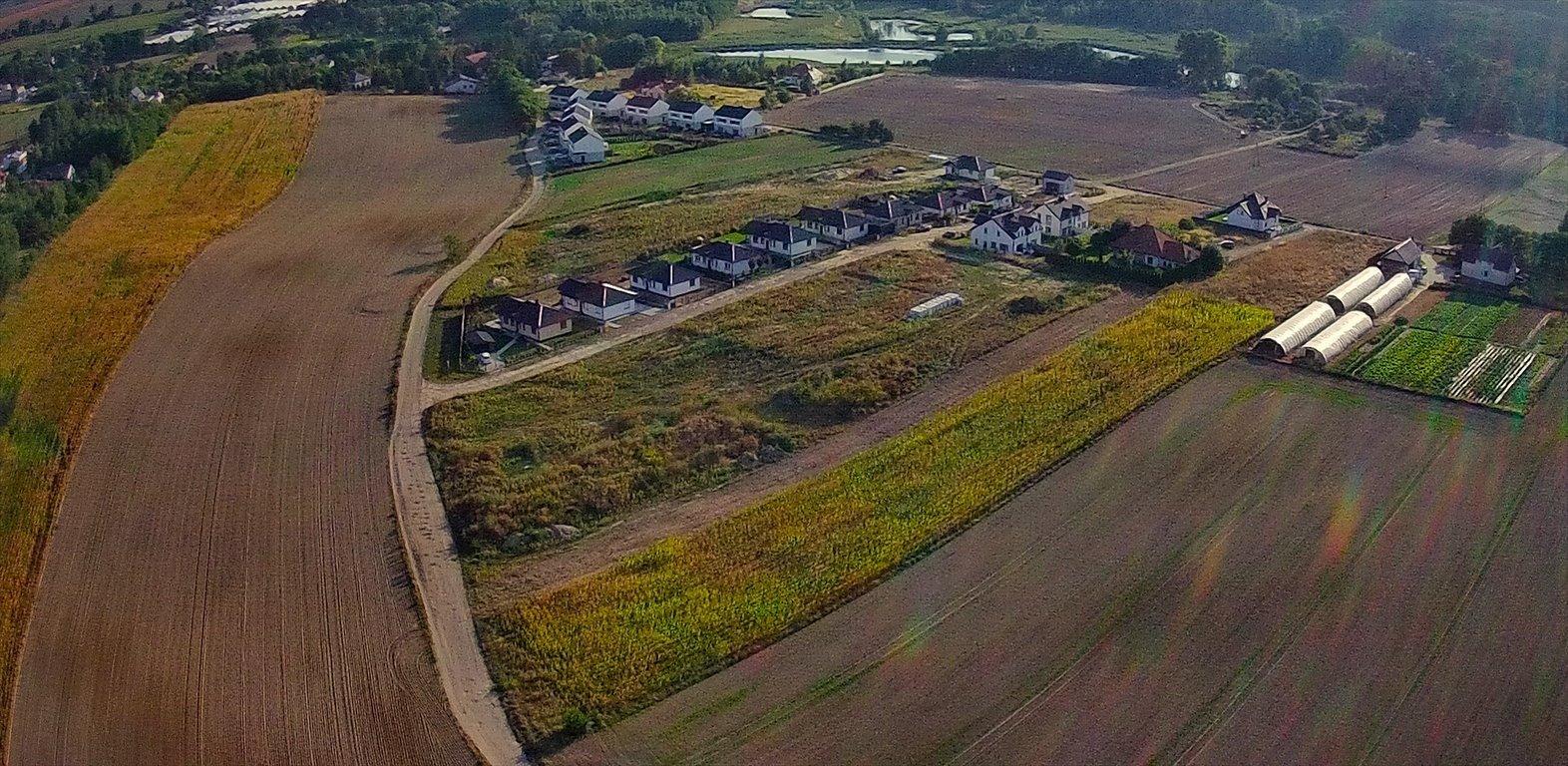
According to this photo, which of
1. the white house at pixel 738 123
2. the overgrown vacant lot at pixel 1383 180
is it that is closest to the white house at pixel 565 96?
the white house at pixel 738 123

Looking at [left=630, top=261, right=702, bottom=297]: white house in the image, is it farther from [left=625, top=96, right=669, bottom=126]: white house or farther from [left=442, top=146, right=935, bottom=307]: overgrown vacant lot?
[left=625, top=96, right=669, bottom=126]: white house

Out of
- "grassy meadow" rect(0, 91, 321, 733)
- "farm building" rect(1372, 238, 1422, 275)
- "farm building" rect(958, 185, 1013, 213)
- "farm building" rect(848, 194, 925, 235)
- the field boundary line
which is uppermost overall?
"grassy meadow" rect(0, 91, 321, 733)

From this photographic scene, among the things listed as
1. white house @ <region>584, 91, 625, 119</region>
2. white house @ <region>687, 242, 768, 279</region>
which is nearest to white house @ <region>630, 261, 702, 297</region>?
white house @ <region>687, 242, 768, 279</region>

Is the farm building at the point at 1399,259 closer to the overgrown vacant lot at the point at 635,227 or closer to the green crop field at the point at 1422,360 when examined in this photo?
the green crop field at the point at 1422,360

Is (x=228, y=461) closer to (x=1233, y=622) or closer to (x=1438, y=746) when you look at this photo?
(x=1233, y=622)

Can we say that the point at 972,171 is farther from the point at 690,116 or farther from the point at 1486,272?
the point at 1486,272
